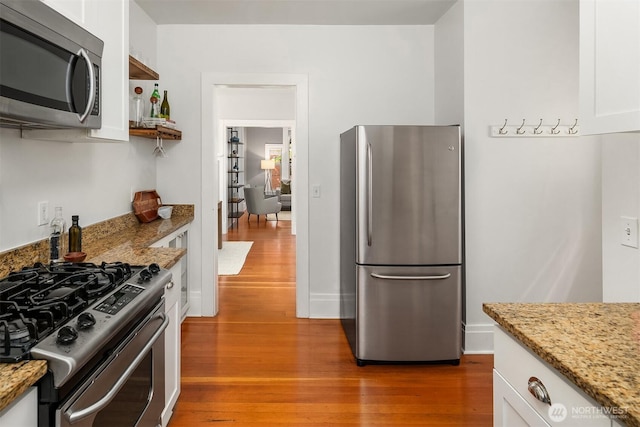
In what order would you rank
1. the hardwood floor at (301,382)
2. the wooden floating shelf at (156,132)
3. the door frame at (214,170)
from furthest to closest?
the door frame at (214,170), the wooden floating shelf at (156,132), the hardwood floor at (301,382)

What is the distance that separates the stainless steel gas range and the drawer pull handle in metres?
1.13

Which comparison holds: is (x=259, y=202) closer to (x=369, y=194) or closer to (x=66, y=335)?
(x=369, y=194)

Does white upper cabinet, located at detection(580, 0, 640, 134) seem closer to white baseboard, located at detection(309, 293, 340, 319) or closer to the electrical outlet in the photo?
the electrical outlet

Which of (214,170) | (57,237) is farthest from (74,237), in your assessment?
(214,170)

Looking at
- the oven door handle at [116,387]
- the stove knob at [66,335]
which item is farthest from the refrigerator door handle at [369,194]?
the stove knob at [66,335]

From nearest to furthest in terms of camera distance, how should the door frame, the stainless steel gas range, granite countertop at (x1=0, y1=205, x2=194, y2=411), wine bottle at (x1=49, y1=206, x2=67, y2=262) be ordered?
granite countertop at (x1=0, y1=205, x2=194, y2=411) < the stainless steel gas range < wine bottle at (x1=49, y1=206, x2=67, y2=262) < the door frame

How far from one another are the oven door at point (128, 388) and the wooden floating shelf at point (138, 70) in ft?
5.27

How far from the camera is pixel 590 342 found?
1078 millimetres

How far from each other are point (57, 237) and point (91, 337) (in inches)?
46.8

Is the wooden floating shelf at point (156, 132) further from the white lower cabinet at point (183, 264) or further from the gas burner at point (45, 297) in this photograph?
the gas burner at point (45, 297)

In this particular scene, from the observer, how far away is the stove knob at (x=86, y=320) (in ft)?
4.01

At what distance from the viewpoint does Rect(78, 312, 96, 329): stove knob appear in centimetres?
122

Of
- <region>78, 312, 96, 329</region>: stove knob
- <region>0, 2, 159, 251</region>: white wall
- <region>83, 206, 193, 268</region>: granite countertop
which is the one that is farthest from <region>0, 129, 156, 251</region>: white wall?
<region>78, 312, 96, 329</region>: stove knob

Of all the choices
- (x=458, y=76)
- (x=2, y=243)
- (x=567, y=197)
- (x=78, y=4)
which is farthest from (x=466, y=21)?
(x=2, y=243)
